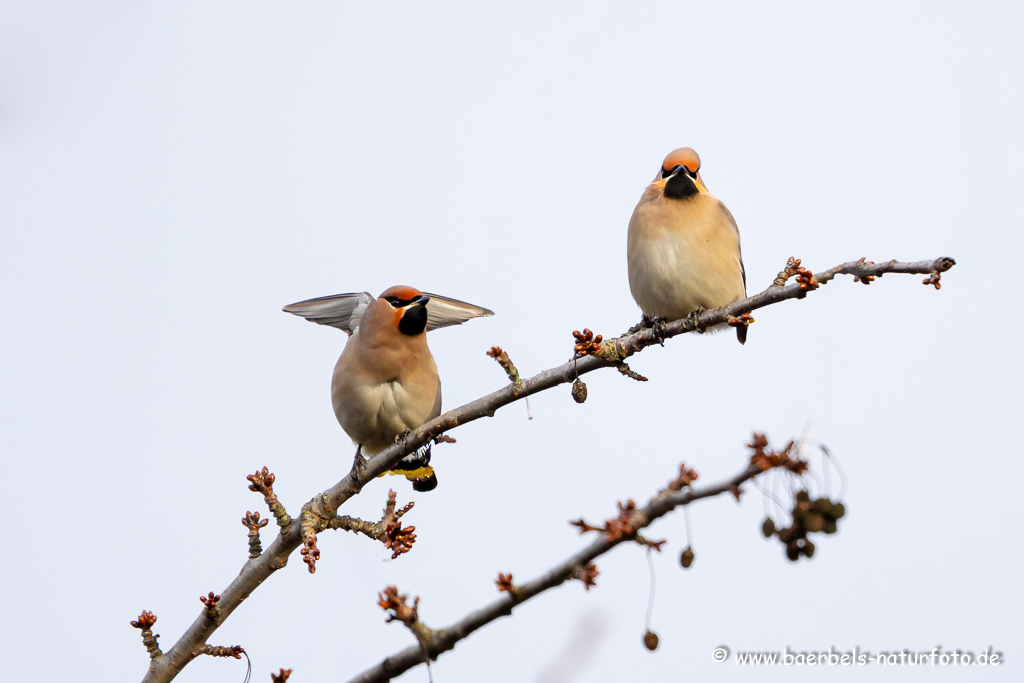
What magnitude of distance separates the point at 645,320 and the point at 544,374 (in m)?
1.34

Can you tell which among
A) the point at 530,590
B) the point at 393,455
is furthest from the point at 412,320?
the point at 530,590

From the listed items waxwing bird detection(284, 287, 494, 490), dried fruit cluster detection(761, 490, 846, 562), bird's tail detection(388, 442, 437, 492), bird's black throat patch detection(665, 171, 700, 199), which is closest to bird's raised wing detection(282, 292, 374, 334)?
waxwing bird detection(284, 287, 494, 490)

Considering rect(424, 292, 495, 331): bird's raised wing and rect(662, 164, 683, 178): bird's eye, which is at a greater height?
rect(662, 164, 683, 178): bird's eye

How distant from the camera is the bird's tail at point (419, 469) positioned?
580 centimetres

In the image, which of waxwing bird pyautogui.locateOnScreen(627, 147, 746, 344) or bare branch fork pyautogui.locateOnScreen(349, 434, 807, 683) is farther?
waxwing bird pyautogui.locateOnScreen(627, 147, 746, 344)

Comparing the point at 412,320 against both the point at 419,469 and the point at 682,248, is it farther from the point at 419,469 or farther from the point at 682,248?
the point at 682,248

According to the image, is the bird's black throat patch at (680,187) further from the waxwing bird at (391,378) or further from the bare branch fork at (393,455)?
the bare branch fork at (393,455)

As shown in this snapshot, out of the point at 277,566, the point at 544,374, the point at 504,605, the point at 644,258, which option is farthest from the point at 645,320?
the point at 504,605

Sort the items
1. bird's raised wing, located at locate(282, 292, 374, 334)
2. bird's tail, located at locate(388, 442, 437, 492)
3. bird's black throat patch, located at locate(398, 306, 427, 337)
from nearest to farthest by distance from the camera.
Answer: bird's tail, located at locate(388, 442, 437, 492), bird's black throat patch, located at locate(398, 306, 427, 337), bird's raised wing, located at locate(282, 292, 374, 334)

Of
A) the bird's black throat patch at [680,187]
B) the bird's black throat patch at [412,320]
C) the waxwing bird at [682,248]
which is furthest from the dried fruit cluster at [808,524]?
the bird's black throat patch at [412,320]

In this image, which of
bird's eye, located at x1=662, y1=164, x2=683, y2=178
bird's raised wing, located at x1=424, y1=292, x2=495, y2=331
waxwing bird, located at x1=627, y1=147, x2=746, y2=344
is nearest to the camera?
waxwing bird, located at x1=627, y1=147, x2=746, y2=344

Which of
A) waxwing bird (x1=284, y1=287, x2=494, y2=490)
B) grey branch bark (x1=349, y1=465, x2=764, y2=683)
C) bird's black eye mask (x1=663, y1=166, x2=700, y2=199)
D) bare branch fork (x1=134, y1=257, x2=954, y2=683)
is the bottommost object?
grey branch bark (x1=349, y1=465, x2=764, y2=683)

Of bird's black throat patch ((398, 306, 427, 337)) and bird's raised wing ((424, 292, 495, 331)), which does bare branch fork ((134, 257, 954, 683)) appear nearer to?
bird's black throat patch ((398, 306, 427, 337))

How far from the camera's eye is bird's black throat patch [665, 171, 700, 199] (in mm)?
5816
